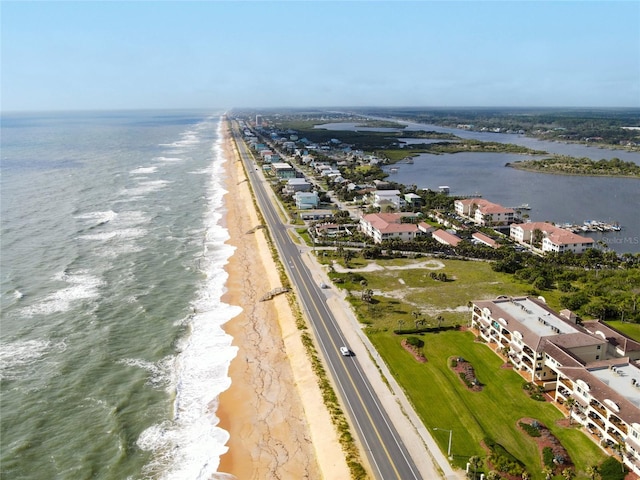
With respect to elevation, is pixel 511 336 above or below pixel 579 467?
above

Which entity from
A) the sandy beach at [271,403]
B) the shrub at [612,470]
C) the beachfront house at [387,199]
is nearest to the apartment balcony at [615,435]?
the shrub at [612,470]

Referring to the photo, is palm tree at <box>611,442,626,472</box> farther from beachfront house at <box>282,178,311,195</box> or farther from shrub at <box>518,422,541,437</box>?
beachfront house at <box>282,178,311,195</box>

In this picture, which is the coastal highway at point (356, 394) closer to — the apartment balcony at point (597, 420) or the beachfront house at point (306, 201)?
the apartment balcony at point (597, 420)

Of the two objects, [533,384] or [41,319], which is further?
[41,319]

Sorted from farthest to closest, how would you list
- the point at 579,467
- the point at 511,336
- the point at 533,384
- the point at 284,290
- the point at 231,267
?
the point at 231,267, the point at 284,290, the point at 511,336, the point at 533,384, the point at 579,467

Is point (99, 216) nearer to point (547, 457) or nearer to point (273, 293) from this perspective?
point (273, 293)

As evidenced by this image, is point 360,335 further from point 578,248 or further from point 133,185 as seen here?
point 133,185

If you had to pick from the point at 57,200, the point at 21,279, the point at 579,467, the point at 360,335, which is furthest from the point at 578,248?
the point at 57,200
